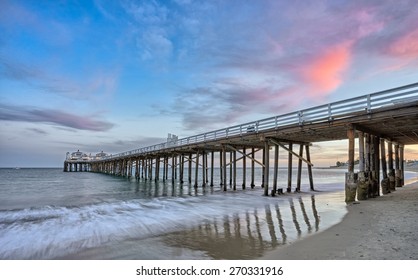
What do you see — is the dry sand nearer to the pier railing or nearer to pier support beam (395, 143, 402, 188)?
the pier railing

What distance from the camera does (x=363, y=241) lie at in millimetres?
5176

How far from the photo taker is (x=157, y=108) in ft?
52.1

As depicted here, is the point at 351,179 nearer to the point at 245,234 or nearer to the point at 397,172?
the point at 245,234

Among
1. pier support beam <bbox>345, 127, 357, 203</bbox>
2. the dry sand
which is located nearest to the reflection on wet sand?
the dry sand

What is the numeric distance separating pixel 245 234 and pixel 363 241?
108 inches

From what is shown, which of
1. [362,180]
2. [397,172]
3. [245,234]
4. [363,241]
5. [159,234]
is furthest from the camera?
[397,172]

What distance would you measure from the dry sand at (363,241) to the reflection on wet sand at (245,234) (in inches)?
18.4

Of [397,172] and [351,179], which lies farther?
[397,172]

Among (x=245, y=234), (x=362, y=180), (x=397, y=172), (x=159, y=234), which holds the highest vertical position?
(x=362, y=180)

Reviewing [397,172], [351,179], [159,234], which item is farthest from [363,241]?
[397,172]

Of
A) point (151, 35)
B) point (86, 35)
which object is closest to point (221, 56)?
point (151, 35)

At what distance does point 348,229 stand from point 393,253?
207cm
